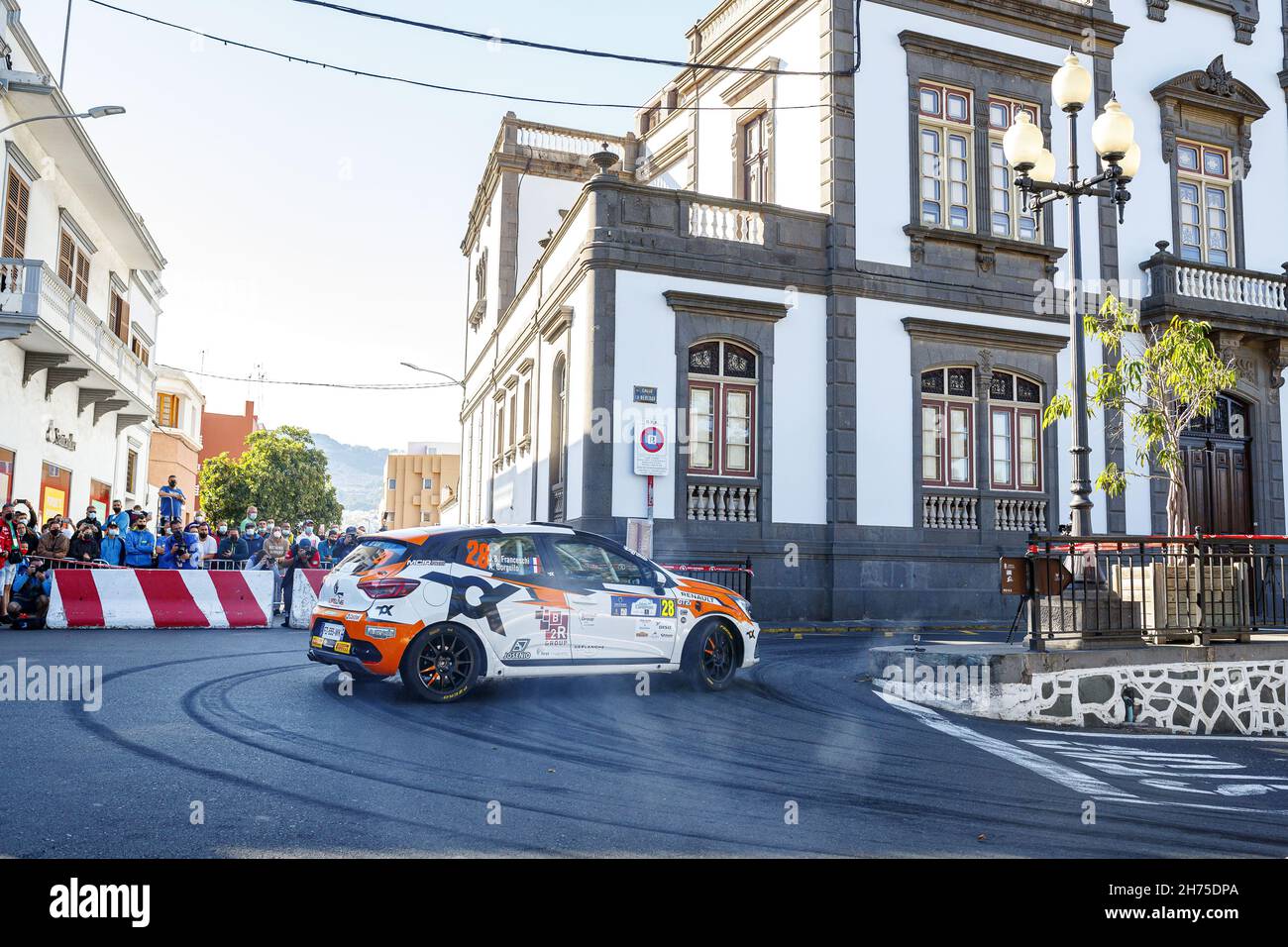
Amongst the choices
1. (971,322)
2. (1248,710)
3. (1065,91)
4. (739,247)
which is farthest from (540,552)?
(971,322)

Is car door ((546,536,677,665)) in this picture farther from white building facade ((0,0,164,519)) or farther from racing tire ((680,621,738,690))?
white building facade ((0,0,164,519))

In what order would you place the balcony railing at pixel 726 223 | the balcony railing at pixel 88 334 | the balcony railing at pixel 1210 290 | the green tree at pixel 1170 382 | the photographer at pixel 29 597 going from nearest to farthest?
the green tree at pixel 1170 382
the photographer at pixel 29 597
the balcony railing at pixel 726 223
the balcony railing at pixel 1210 290
the balcony railing at pixel 88 334

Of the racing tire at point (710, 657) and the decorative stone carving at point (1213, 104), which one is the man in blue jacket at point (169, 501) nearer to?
the racing tire at point (710, 657)

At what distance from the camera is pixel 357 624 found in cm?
866

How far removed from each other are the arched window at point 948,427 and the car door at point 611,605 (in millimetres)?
11261

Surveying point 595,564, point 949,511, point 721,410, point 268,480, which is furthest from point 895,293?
point 268,480

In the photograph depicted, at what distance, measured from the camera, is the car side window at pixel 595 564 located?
943 cm

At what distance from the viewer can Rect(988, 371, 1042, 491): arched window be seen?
799 inches

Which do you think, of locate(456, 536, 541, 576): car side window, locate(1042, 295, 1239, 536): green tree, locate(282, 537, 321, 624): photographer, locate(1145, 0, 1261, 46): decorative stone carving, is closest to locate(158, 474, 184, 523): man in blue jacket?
locate(282, 537, 321, 624): photographer

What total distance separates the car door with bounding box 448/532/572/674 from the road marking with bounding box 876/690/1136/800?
3192 millimetres

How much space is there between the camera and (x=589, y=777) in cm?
624

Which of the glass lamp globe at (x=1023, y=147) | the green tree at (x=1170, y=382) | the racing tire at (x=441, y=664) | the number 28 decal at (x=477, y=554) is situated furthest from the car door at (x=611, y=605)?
the glass lamp globe at (x=1023, y=147)
